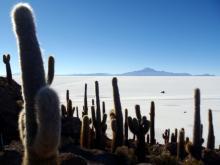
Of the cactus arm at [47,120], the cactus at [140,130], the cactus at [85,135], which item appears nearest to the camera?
the cactus arm at [47,120]

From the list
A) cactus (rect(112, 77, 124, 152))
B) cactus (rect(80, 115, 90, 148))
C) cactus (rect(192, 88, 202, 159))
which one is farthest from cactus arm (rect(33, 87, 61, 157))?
cactus (rect(192, 88, 202, 159))

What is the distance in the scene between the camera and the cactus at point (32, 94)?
354 cm

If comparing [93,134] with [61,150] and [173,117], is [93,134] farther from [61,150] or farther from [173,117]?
[173,117]

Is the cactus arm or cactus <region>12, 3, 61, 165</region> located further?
cactus <region>12, 3, 61, 165</region>

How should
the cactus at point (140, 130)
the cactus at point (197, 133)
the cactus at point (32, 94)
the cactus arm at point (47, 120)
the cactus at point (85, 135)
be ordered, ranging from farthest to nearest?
1. the cactus at point (197, 133)
2. the cactus at point (140, 130)
3. the cactus at point (85, 135)
4. the cactus at point (32, 94)
5. the cactus arm at point (47, 120)

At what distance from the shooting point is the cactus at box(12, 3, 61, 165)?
3.54 m

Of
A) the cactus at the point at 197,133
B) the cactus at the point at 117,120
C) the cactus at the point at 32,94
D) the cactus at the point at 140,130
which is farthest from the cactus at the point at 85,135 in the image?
the cactus at the point at 32,94

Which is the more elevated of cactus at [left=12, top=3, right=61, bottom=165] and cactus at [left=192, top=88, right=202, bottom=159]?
cactus at [left=12, top=3, right=61, bottom=165]

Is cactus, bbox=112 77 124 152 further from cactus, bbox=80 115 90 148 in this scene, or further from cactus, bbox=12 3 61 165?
cactus, bbox=12 3 61 165

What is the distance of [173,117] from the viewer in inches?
1526

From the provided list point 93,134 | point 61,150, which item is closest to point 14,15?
point 61,150

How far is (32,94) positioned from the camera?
3805 millimetres

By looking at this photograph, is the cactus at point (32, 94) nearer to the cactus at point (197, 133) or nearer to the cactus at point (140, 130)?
the cactus at point (140, 130)

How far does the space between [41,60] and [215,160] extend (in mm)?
12204
